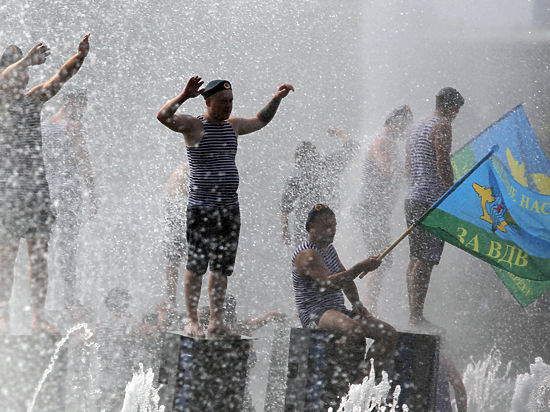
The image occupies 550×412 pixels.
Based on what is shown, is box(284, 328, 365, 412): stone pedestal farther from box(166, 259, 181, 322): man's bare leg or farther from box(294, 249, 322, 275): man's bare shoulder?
box(166, 259, 181, 322): man's bare leg

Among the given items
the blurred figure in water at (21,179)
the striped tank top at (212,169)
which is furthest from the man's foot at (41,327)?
the striped tank top at (212,169)

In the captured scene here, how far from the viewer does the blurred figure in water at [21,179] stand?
347 cm

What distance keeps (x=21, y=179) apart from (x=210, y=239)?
100cm

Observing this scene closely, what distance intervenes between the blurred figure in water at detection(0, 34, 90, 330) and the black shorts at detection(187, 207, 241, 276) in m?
0.82

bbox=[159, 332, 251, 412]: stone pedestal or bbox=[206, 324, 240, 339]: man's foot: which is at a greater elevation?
bbox=[206, 324, 240, 339]: man's foot

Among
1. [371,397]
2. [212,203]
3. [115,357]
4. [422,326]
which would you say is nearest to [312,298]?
[371,397]

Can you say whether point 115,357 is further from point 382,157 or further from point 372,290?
point 382,157

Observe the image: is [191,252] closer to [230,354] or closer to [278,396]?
[230,354]

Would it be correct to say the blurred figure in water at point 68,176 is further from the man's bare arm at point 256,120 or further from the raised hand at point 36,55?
the man's bare arm at point 256,120

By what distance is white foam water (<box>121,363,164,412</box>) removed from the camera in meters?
3.23

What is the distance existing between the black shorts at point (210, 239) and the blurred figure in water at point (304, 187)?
177 cm

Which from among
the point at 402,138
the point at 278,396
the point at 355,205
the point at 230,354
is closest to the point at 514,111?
the point at 402,138

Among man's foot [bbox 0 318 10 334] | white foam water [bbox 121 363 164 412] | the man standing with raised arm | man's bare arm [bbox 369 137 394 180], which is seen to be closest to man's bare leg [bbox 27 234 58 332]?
man's foot [bbox 0 318 10 334]

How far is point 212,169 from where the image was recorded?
10.2 ft
